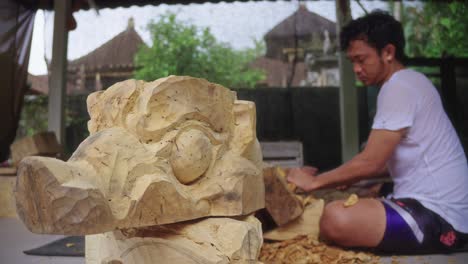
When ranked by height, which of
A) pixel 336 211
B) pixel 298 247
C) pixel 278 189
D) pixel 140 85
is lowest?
pixel 298 247

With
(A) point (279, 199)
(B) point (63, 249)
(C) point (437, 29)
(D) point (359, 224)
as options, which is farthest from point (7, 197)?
(C) point (437, 29)

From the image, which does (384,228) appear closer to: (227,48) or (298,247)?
(298,247)

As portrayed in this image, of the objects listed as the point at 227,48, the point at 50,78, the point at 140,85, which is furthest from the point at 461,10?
the point at 140,85

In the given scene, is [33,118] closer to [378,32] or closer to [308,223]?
[308,223]

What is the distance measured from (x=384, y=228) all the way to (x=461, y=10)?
172 inches

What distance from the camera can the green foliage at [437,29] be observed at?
600 cm

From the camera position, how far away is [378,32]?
2283mm

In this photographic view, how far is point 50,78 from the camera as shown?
4582 millimetres

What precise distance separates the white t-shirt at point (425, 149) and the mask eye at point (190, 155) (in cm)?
111

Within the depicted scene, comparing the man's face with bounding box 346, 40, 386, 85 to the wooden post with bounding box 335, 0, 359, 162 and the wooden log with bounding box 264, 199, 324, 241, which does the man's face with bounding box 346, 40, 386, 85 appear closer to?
the wooden log with bounding box 264, 199, 324, 241

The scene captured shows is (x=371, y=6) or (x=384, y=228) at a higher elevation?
(x=371, y=6)

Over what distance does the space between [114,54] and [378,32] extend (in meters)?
3.62

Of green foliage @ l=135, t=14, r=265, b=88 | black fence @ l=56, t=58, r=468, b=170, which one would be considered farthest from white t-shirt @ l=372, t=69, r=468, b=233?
green foliage @ l=135, t=14, r=265, b=88

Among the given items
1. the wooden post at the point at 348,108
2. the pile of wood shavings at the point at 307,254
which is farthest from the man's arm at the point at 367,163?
the wooden post at the point at 348,108
